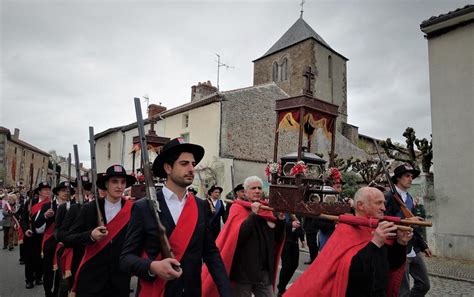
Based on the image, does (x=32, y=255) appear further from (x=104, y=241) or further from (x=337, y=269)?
(x=337, y=269)

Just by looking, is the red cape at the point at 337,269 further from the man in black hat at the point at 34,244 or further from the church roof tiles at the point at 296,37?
the church roof tiles at the point at 296,37

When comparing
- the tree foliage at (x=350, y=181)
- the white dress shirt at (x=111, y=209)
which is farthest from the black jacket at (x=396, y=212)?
the tree foliage at (x=350, y=181)

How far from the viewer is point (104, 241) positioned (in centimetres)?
385

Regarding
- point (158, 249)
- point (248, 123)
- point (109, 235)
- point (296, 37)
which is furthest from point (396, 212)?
point (296, 37)

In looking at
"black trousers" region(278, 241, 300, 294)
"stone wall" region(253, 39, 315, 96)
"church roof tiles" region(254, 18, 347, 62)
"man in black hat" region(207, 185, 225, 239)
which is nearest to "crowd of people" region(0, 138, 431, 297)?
"black trousers" region(278, 241, 300, 294)

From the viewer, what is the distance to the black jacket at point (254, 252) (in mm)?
4176

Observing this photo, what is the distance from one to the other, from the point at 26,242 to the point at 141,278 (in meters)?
6.26

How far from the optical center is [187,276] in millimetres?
2652

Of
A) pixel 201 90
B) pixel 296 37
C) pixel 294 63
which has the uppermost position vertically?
pixel 296 37

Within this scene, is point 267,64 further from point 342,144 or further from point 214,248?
point 214,248

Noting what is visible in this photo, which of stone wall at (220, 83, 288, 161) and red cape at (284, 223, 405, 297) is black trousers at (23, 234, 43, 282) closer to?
red cape at (284, 223, 405, 297)

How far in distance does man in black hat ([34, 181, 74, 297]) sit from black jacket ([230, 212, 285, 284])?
313 cm

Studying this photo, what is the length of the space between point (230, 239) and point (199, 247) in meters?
1.64

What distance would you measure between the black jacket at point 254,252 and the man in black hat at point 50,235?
3133 mm
